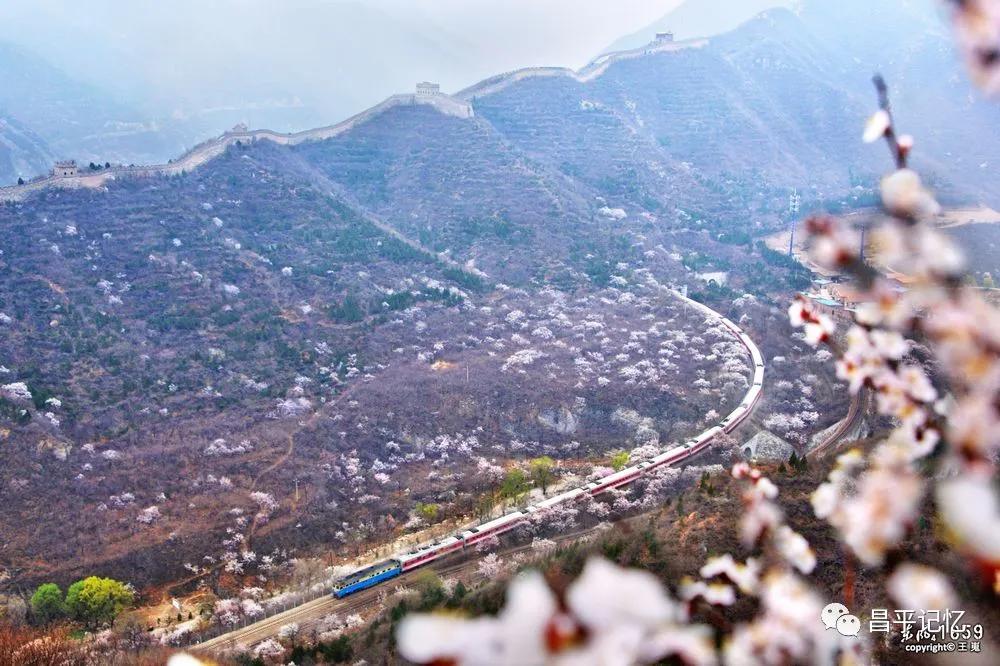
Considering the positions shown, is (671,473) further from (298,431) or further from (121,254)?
(121,254)

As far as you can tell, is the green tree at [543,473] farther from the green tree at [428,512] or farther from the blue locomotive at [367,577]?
the blue locomotive at [367,577]

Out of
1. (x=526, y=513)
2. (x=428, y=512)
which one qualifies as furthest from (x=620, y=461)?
(x=428, y=512)

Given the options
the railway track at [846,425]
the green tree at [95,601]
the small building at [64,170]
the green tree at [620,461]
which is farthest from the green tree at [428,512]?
the small building at [64,170]

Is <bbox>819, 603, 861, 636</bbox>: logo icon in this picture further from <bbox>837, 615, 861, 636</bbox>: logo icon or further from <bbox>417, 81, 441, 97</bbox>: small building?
<bbox>417, 81, 441, 97</bbox>: small building

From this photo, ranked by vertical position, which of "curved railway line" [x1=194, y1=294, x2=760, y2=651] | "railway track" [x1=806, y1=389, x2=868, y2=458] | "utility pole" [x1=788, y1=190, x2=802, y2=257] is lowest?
"railway track" [x1=806, y1=389, x2=868, y2=458]

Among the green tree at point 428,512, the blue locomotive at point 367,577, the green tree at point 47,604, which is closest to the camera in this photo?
the green tree at point 47,604

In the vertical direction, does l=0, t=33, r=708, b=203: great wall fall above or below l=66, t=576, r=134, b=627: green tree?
above

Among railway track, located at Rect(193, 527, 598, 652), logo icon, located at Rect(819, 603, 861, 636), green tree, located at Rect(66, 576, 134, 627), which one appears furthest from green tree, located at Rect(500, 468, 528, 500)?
logo icon, located at Rect(819, 603, 861, 636)
